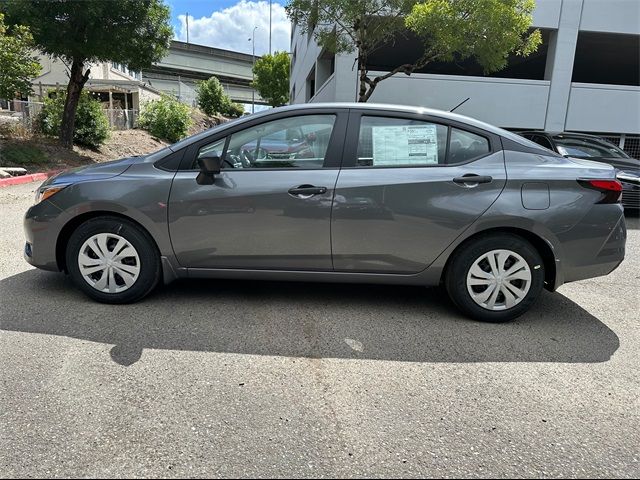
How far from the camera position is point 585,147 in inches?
358

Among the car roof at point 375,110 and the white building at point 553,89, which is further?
the white building at point 553,89

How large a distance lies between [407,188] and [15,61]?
1333cm

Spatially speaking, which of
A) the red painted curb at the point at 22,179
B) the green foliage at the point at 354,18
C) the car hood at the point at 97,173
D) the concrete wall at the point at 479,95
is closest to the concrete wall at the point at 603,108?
the concrete wall at the point at 479,95

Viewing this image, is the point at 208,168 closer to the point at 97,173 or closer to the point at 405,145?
the point at 97,173

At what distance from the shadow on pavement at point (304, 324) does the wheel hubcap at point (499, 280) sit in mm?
212

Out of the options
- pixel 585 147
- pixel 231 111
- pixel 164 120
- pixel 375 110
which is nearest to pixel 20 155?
pixel 164 120

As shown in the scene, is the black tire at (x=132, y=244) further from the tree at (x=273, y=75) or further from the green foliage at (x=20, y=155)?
the tree at (x=273, y=75)

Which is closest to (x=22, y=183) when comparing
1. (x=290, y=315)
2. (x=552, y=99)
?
→ (x=290, y=315)

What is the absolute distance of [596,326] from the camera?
12.6 feet

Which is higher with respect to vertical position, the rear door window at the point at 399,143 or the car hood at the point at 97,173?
the rear door window at the point at 399,143

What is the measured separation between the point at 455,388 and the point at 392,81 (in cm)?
1538

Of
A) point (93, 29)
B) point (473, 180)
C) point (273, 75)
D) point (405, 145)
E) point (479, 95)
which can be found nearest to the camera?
point (473, 180)

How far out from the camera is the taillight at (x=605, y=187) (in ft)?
11.7


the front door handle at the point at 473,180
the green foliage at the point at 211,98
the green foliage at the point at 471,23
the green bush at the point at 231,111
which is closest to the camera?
the front door handle at the point at 473,180
